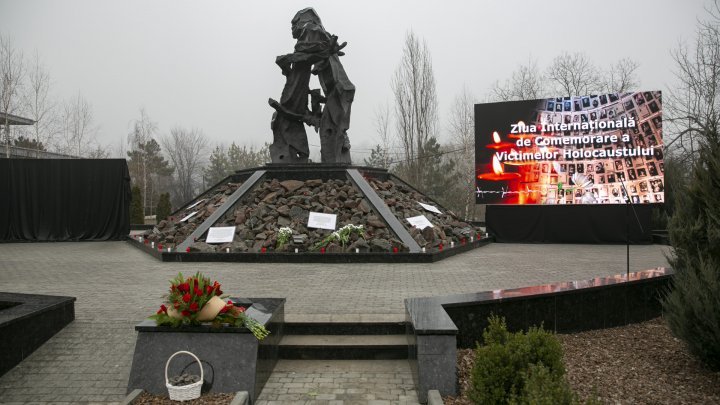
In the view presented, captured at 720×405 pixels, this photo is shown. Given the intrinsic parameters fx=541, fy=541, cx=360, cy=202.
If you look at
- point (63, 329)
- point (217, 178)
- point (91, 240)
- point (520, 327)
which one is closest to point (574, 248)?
point (520, 327)

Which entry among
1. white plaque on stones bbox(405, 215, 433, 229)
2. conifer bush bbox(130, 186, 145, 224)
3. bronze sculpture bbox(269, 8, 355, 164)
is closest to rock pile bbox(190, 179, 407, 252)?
white plaque on stones bbox(405, 215, 433, 229)

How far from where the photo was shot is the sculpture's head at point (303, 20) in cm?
1573

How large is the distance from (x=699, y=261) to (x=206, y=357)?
4533 millimetres

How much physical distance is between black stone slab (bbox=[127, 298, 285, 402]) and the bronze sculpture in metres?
11.6

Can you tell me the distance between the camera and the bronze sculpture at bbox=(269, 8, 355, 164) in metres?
15.4

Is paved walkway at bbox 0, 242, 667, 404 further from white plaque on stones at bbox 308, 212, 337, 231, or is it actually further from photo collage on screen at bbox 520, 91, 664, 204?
white plaque on stones at bbox 308, 212, 337, 231

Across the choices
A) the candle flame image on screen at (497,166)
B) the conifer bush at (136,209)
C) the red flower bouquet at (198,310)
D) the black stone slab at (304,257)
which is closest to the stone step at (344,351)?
the red flower bouquet at (198,310)

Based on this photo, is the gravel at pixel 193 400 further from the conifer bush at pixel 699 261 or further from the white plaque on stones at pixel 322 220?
the white plaque on stones at pixel 322 220

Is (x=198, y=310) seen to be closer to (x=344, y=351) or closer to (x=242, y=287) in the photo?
(x=344, y=351)

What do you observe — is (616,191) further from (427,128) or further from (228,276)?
(427,128)

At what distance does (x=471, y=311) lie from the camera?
5398 millimetres

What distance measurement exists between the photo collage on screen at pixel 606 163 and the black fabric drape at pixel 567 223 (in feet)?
1.04

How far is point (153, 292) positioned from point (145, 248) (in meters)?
6.64

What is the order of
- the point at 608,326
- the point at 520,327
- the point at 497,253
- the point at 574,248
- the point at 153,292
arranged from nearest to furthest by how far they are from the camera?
1. the point at 520,327
2. the point at 608,326
3. the point at 153,292
4. the point at 497,253
5. the point at 574,248
